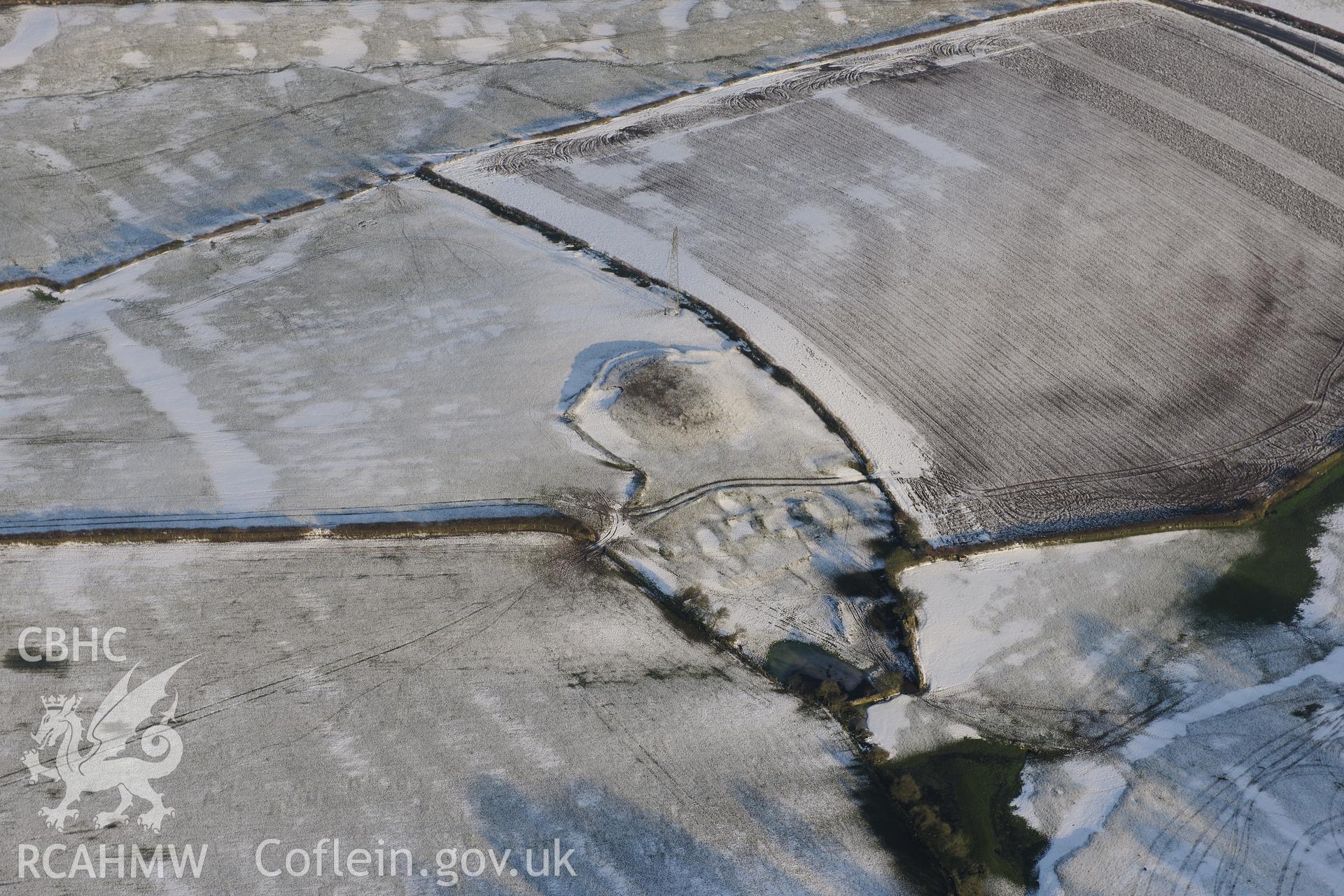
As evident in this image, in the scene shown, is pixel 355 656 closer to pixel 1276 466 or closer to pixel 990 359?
pixel 990 359

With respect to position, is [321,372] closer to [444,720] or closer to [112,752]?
[112,752]

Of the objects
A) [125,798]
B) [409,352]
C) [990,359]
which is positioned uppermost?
[990,359]

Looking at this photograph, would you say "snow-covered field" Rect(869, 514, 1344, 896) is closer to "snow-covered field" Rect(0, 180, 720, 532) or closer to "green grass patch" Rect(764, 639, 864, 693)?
"green grass patch" Rect(764, 639, 864, 693)

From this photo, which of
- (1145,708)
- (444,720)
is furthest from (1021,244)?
(444,720)

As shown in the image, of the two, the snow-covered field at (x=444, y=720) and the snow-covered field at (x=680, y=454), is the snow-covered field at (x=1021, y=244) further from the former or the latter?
the snow-covered field at (x=444, y=720)

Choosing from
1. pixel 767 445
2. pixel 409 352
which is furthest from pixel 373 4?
pixel 767 445

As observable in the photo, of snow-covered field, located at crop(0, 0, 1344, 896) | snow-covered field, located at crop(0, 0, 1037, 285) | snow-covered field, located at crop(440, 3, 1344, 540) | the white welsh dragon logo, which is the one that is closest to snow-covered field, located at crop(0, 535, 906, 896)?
snow-covered field, located at crop(0, 0, 1344, 896)
